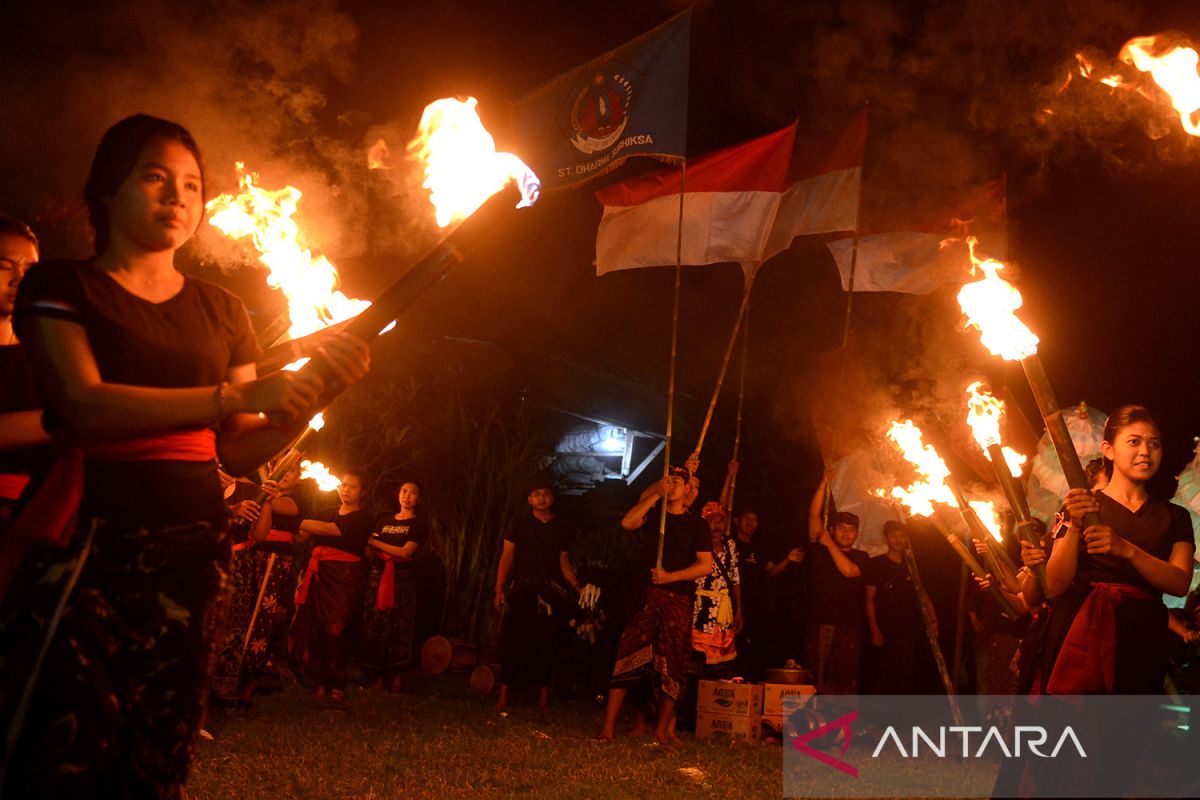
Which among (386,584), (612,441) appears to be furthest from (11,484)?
(612,441)

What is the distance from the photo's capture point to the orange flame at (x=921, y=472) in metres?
6.62

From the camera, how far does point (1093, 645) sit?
368 centimetres

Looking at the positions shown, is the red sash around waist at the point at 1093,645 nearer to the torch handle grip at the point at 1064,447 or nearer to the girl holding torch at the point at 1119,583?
the girl holding torch at the point at 1119,583

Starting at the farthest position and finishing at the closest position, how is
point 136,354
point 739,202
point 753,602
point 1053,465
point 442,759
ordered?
point 1053,465 → point 739,202 → point 753,602 → point 442,759 → point 136,354

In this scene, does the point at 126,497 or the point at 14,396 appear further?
the point at 14,396

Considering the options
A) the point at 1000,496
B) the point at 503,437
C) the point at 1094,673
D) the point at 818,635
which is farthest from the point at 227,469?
the point at 503,437

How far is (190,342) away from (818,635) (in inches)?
294

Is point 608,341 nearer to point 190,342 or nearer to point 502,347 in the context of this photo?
point 502,347

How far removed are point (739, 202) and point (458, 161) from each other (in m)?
7.61

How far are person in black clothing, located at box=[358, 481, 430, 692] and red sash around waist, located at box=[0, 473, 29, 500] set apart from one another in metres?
6.47

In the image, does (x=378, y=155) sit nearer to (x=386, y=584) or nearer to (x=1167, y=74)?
(x=1167, y=74)

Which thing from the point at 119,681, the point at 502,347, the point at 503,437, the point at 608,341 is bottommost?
the point at 119,681

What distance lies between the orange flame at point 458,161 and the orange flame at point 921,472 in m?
4.67

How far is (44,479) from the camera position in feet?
6.64
